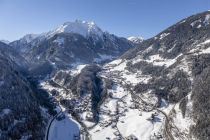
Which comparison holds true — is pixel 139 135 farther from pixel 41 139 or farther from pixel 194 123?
pixel 41 139

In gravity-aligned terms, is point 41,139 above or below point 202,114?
below

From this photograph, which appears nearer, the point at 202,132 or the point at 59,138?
the point at 202,132

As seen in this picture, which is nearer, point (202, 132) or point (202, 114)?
point (202, 132)

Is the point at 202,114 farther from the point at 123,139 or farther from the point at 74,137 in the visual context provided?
the point at 74,137

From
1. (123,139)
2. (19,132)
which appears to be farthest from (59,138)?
(123,139)

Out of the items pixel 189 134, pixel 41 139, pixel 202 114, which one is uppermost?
pixel 202 114

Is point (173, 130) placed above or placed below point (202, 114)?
below

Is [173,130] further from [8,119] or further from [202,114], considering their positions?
[8,119]

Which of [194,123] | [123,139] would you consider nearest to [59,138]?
[123,139]
